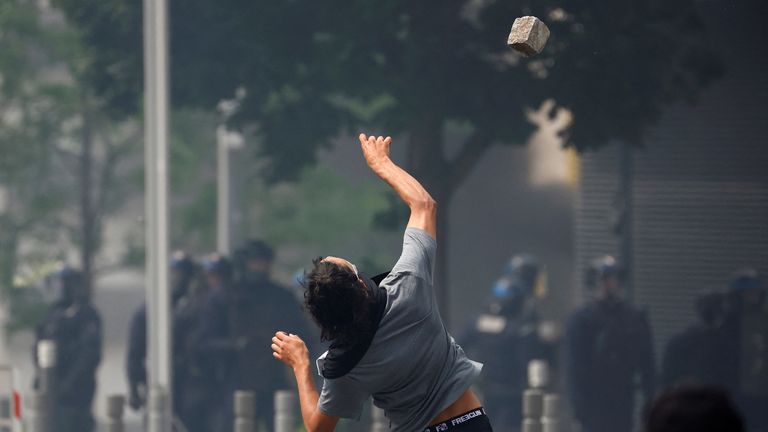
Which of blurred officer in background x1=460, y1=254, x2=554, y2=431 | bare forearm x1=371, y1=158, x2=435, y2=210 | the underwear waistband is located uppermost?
blurred officer in background x1=460, y1=254, x2=554, y2=431

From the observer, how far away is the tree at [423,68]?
35.6ft

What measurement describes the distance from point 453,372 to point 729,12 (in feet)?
22.7

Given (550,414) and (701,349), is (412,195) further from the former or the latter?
(701,349)

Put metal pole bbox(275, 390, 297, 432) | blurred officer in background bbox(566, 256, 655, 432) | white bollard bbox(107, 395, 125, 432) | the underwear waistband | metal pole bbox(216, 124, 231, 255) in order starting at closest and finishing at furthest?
the underwear waistband
metal pole bbox(275, 390, 297, 432)
white bollard bbox(107, 395, 125, 432)
blurred officer in background bbox(566, 256, 655, 432)
metal pole bbox(216, 124, 231, 255)

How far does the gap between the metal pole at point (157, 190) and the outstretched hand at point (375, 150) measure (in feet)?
24.3

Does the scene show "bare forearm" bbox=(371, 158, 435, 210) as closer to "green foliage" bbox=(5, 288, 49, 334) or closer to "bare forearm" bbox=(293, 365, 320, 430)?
"bare forearm" bbox=(293, 365, 320, 430)

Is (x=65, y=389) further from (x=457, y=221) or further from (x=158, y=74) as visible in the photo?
(x=457, y=221)

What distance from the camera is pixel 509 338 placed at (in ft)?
37.8

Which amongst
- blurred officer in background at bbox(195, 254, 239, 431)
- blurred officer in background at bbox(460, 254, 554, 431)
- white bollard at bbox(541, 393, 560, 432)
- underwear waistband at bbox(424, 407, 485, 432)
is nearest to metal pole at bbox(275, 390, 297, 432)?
white bollard at bbox(541, 393, 560, 432)

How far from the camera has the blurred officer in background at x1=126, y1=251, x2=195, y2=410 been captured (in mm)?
Answer: 12070

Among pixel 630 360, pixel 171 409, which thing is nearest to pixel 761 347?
pixel 630 360

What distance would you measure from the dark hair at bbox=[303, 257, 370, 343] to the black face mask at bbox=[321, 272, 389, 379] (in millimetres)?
30

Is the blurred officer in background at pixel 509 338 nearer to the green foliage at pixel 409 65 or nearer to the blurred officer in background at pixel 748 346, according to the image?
the green foliage at pixel 409 65

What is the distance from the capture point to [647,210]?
1123 cm
